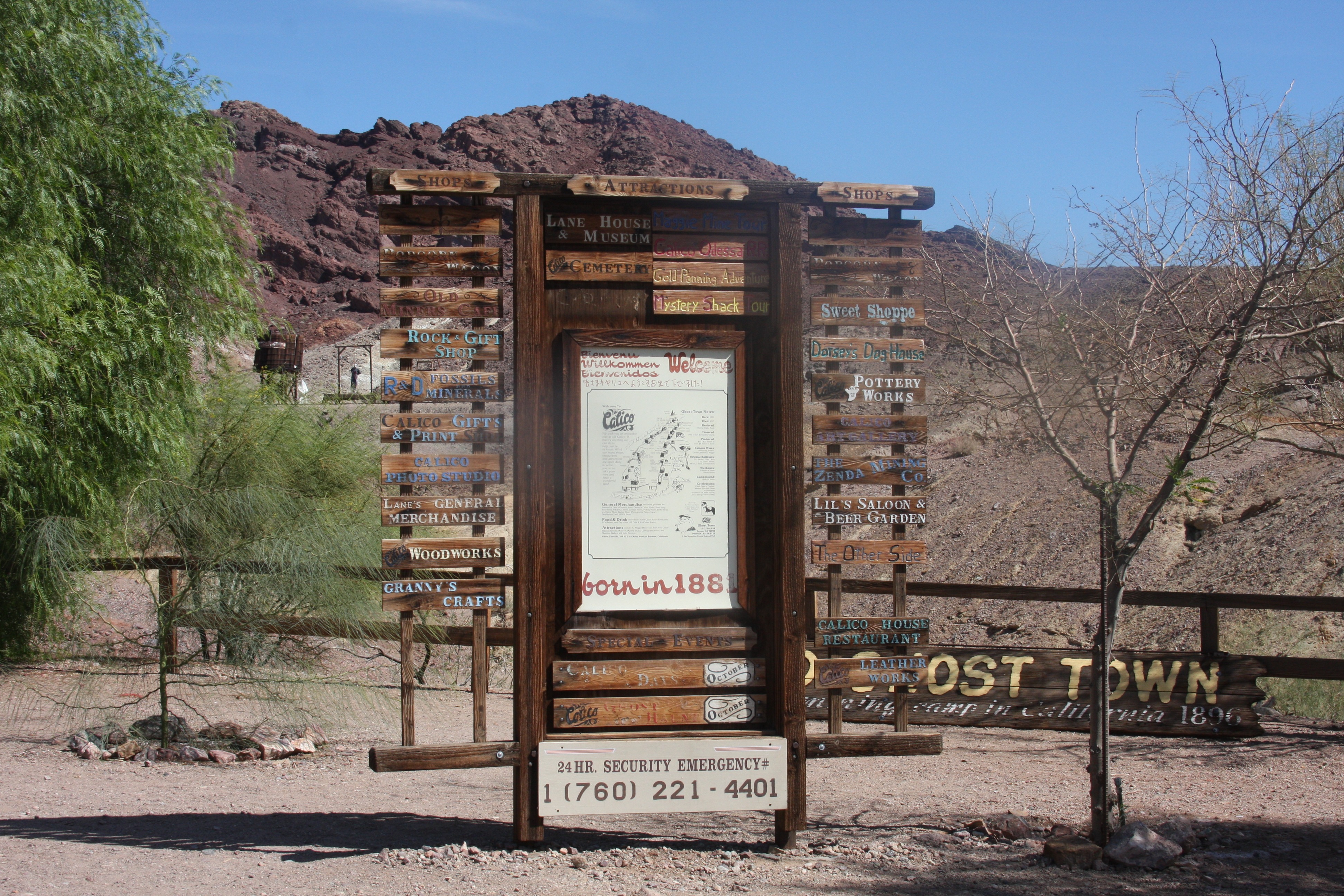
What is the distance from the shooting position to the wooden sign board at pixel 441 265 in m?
4.38

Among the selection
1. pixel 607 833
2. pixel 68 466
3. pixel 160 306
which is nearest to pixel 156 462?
pixel 68 466

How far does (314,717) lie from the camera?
7430 mm

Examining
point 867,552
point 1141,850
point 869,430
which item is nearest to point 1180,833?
point 1141,850

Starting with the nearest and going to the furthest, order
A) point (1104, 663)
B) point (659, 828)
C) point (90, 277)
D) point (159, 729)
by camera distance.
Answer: point (1104, 663), point (659, 828), point (159, 729), point (90, 277)

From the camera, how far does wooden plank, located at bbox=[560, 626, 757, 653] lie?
440 cm

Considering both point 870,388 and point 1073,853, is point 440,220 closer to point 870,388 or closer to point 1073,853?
point 870,388

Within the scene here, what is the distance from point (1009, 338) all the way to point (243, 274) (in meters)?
9.16

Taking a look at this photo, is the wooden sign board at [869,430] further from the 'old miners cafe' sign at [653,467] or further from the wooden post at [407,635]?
the wooden post at [407,635]

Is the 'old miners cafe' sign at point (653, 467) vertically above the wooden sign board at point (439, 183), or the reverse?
the wooden sign board at point (439, 183)

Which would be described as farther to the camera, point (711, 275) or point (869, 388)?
point (869, 388)

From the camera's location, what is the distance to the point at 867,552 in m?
4.61

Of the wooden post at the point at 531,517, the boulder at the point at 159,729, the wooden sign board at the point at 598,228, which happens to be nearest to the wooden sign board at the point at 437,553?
the wooden post at the point at 531,517

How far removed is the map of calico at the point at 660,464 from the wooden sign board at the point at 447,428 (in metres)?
0.60

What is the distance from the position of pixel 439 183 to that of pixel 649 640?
7.20 feet
